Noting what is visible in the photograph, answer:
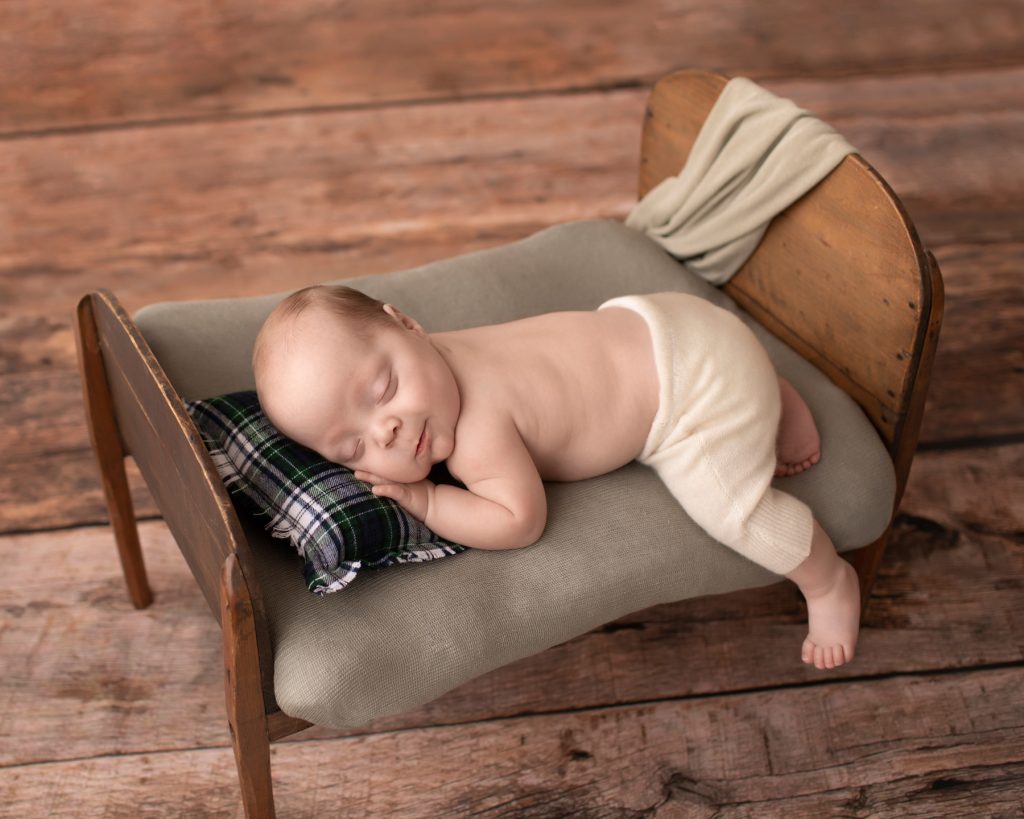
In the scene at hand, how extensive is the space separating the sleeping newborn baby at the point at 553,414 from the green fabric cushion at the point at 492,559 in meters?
0.03

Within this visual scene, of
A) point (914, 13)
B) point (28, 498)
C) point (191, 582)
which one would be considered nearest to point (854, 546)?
point (191, 582)

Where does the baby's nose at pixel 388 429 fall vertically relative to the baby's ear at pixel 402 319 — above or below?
below

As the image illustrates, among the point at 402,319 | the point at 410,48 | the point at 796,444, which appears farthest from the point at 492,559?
the point at 410,48

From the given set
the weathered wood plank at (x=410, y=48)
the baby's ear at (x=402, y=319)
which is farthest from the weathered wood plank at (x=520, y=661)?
the weathered wood plank at (x=410, y=48)

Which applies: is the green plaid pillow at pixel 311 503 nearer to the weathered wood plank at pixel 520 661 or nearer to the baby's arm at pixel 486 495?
the baby's arm at pixel 486 495

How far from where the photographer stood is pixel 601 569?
128cm

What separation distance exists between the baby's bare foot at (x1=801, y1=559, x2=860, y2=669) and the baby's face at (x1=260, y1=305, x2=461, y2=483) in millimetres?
498

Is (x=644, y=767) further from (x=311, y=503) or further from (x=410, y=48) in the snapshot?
(x=410, y=48)

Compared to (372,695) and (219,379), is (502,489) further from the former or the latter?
(219,379)

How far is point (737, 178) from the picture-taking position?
162 centimetres

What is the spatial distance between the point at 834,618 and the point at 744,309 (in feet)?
1.60

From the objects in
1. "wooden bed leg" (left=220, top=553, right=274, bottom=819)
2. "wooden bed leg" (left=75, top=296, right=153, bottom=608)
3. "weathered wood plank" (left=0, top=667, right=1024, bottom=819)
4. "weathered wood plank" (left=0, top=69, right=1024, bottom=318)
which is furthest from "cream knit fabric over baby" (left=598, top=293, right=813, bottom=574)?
"weathered wood plank" (left=0, top=69, right=1024, bottom=318)

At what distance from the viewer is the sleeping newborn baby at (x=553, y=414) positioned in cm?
125

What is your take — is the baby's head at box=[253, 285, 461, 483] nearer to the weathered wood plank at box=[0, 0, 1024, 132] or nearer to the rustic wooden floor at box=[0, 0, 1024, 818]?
the rustic wooden floor at box=[0, 0, 1024, 818]
